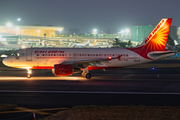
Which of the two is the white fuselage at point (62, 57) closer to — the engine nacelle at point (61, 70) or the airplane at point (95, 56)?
the airplane at point (95, 56)

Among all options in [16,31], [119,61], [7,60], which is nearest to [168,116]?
[119,61]

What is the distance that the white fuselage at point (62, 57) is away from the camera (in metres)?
30.8

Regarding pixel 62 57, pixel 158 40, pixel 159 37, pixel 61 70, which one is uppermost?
pixel 159 37

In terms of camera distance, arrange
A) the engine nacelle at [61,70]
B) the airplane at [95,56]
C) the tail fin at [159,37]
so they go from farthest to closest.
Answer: the tail fin at [159,37]
the airplane at [95,56]
the engine nacelle at [61,70]

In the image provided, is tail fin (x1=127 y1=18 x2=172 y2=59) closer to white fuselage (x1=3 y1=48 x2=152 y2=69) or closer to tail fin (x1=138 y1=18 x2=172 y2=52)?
tail fin (x1=138 y1=18 x2=172 y2=52)

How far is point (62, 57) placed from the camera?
3100cm

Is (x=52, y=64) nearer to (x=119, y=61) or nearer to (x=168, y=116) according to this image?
(x=119, y=61)

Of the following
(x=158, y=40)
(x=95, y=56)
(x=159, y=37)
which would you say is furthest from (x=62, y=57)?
(x=159, y=37)

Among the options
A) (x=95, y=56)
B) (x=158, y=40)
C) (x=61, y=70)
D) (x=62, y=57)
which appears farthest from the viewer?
(x=158, y=40)

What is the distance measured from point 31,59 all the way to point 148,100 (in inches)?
708

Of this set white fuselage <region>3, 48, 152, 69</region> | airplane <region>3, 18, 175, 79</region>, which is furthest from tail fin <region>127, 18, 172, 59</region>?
white fuselage <region>3, 48, 152, 69</region>

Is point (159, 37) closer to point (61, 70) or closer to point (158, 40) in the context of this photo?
point (158, 40)

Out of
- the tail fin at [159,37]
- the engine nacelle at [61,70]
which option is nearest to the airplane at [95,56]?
the tail fin at [159,37]

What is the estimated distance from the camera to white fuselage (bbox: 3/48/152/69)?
30812 mm
